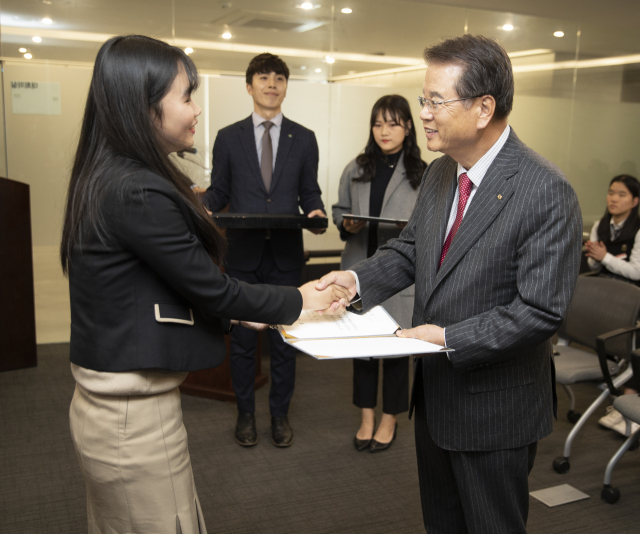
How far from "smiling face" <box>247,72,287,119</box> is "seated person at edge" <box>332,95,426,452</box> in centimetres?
56

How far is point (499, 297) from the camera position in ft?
4.84

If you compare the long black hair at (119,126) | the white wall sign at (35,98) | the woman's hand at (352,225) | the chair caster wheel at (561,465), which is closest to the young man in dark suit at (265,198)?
the woman's hand at (352,225)

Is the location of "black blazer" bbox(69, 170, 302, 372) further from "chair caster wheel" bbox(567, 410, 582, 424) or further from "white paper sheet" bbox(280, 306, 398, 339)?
"chair caster wheel" bbox(567, 410, 582, 424)

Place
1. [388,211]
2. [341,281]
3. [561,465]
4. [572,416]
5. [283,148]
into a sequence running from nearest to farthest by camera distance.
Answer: [341,281]
[561,465]
[388,211]
[283,148]
[572,416]

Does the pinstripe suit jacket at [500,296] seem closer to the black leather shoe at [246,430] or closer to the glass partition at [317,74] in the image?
the black leather shoe at [246,430]

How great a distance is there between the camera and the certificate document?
1.29m

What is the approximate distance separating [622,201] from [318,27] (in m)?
3.07

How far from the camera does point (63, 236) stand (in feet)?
4.51

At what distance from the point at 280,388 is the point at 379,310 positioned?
1658mm

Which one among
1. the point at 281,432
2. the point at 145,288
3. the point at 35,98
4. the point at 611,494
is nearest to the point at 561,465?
the point at 611,494

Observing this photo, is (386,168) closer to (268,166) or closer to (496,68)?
Answer: (268,166)

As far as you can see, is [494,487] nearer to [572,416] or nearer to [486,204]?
[486,204]

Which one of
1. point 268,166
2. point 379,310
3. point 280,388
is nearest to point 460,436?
point 379,310

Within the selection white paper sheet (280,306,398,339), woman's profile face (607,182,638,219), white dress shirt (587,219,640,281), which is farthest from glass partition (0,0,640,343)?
white paper sheet (280,306,398,339)
